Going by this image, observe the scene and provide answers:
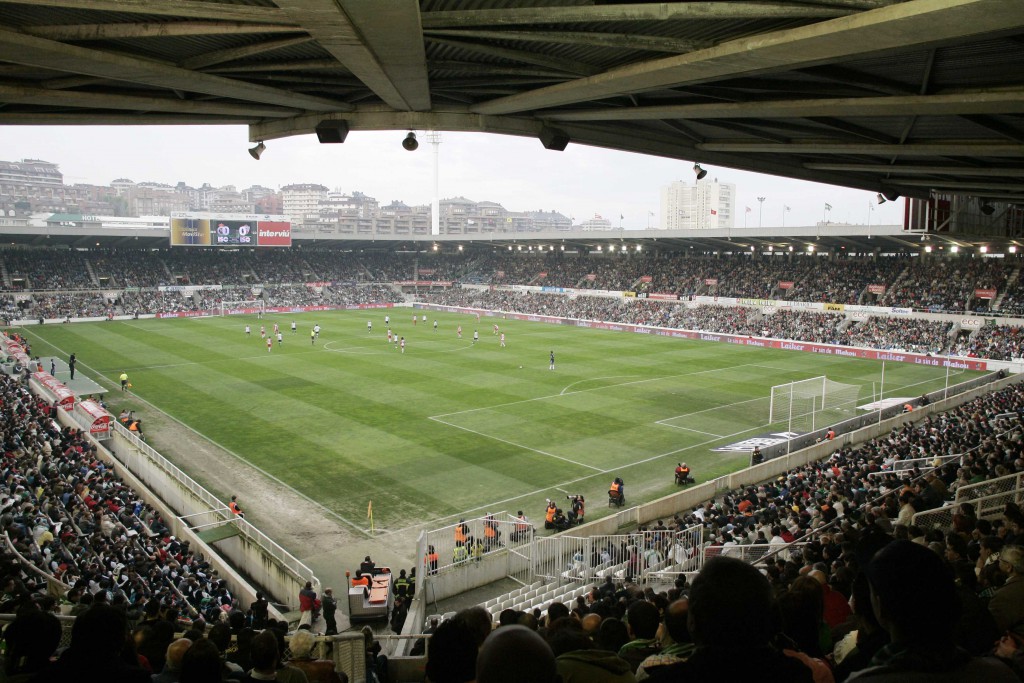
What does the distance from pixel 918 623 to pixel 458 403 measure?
3248 centimetres

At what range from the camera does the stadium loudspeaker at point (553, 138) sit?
13.9m

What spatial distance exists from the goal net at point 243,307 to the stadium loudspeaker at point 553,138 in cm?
6685

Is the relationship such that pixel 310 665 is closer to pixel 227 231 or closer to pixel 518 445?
pixel 518 445

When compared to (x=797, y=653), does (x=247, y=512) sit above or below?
below

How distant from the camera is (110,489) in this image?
61.6ft

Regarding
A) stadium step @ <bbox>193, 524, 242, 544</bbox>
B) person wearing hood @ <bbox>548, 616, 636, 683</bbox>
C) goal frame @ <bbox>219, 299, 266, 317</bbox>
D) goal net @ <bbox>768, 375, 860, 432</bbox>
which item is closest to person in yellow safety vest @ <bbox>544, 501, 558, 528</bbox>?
stadium step @ <bbox>193, 524, 242, 544</bbox>

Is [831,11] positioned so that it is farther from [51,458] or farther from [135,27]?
[51,458]

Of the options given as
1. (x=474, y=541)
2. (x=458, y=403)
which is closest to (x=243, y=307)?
(x=458, y=403)

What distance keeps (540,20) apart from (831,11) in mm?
2912

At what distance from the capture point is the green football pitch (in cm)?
2403

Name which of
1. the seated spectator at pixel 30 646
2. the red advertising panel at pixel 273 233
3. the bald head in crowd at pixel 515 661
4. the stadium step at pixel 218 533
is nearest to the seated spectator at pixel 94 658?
the seated spectator at pixel 30 646

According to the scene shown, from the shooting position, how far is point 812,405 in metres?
33.5

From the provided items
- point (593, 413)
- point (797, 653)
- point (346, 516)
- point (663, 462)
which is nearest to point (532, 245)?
point (593, 413)

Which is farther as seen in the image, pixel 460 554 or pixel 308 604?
pixel 460 554
